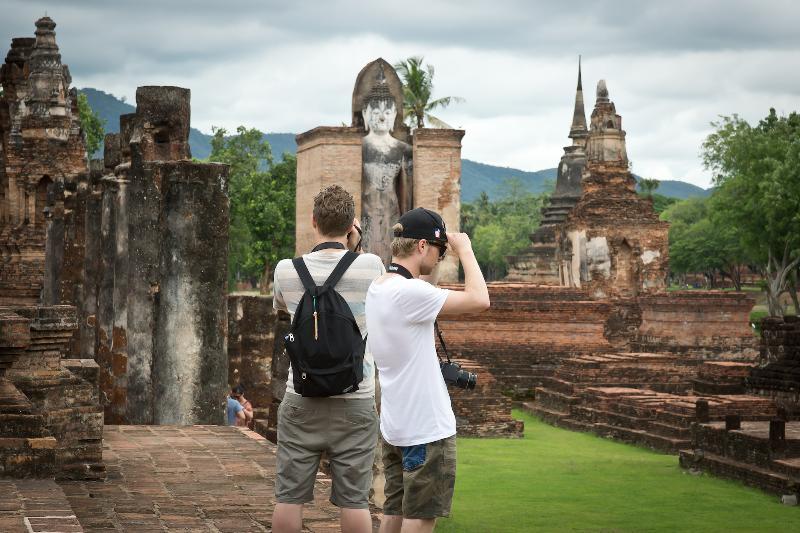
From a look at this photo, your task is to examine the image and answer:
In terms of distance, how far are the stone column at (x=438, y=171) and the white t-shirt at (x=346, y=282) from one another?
14.2m

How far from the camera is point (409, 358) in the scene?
4.33 metres

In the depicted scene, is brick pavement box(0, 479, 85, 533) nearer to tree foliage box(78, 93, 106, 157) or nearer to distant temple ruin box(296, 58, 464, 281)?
distant temple ruin box(296, 58, 464, 281)

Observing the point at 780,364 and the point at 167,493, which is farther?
the point at 780,364

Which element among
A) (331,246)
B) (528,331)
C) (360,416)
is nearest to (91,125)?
(528,331)

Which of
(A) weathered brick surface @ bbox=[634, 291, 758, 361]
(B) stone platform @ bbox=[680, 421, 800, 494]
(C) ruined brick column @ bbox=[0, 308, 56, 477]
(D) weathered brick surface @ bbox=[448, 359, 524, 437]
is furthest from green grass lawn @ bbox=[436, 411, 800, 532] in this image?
(A) weathered brick surface @ bbox=[634, 291, 758, 361]

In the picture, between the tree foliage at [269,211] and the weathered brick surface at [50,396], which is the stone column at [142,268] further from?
the tree foliage at [269,211]

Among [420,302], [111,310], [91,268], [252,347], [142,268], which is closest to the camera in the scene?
[420,302]

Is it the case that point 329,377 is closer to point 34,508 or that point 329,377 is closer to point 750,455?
point 34,508

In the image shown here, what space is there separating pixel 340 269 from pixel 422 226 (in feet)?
1.04

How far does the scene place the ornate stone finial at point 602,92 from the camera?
30750 millimetres

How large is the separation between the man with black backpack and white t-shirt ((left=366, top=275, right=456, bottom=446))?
159mm

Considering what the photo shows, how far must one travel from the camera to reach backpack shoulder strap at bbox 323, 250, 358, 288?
14.9 feet


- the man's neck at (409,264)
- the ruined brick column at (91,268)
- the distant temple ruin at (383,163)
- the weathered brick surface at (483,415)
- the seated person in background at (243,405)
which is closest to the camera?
the man's neck at (409,264)

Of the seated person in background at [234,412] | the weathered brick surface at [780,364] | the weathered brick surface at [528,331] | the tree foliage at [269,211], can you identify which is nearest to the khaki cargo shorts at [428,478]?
the seated person in background at [234,412]
